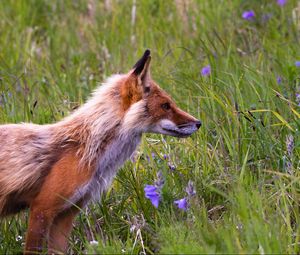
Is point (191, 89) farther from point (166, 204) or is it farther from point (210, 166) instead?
point (166, 204)

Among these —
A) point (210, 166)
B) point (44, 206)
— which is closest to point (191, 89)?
point (210, 166)

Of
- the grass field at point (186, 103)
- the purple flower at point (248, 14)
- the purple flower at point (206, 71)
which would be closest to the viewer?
the grass field at point (186, 103)

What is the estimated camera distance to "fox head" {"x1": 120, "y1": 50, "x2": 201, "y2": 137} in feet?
19.4

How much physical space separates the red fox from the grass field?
0.90ft

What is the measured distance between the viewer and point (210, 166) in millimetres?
6309

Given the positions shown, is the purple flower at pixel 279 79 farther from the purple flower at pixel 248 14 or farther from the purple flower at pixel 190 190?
the purple flower at pixel 190 190

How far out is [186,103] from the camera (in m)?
7.45

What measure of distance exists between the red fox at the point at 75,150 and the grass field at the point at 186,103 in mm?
274

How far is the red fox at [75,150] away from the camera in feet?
18.1

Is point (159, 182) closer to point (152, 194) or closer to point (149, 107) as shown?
point (152, 194)

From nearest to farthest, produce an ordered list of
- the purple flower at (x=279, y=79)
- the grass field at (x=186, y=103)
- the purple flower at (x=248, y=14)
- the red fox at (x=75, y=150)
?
the grass field at (x=186, y=103) → the red fox at (x=75, y=150) → the purple flower at (x=279, y=79) → the purple flower at (x=248, y=14)

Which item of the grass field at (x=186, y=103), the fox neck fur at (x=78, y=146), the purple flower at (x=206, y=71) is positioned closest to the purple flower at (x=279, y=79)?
the grass field at (x=186, y=103)

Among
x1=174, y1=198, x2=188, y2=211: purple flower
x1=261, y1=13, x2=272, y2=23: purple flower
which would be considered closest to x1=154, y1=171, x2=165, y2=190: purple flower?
x1=174, y1=198, x2=188, y2=211: purple flower

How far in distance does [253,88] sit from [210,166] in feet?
3.81
